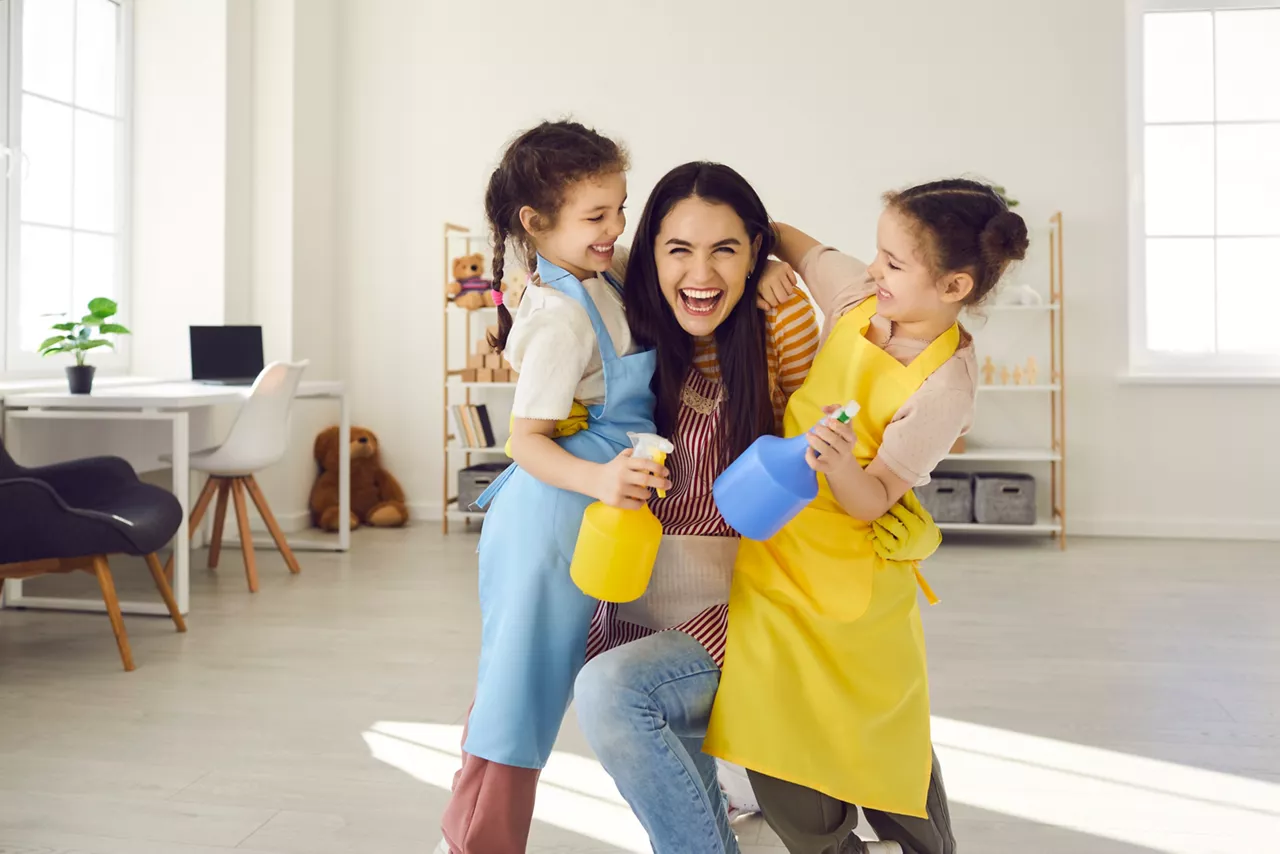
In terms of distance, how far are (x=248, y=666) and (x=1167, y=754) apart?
81.3 inches

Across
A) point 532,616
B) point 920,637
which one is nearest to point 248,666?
point 532,616

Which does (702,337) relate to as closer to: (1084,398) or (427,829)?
(427,829)

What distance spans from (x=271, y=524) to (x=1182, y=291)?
149 inches

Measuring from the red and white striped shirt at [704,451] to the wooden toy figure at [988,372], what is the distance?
3448 mm

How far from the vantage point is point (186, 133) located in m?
4.48

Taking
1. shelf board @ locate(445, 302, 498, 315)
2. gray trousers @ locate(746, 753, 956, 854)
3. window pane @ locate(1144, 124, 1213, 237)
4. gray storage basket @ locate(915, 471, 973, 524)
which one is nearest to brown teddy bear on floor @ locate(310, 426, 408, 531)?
shelf board @ locate(445, 302, 498, 315)

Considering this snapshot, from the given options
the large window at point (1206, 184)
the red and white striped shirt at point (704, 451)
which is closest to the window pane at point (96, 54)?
the red and white striped shirt at point (704, 451)

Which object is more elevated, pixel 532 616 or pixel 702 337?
pixel 702 337

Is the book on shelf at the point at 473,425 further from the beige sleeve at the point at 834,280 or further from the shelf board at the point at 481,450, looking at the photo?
the beige sleeve at the point at 834,280

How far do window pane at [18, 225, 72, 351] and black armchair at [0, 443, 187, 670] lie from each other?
1069mm

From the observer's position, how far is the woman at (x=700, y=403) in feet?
4.15

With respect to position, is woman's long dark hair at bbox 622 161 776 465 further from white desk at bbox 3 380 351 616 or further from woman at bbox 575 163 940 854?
white desk at bbox 3 380 351 616

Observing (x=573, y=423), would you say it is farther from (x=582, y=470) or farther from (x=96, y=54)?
(x=96, y=54)

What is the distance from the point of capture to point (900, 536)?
126 centimetres
